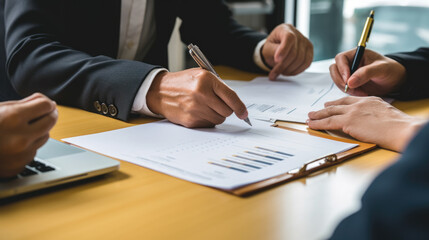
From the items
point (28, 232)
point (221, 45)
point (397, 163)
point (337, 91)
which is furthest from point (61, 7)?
point (397, 163)

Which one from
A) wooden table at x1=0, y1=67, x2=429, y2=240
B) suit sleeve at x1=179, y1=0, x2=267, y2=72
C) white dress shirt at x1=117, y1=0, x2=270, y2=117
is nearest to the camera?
wooden table at x1=0, y1=67, x2=429, y2=240

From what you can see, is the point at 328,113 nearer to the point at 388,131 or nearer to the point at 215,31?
the point at 388,131

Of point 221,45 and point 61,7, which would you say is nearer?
point 61,7

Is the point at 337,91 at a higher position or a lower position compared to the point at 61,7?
lower

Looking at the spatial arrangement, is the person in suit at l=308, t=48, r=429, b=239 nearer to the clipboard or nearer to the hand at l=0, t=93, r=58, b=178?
the clipboard

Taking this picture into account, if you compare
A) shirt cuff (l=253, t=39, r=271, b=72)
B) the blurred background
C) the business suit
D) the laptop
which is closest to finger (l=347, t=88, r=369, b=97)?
shirt cuff (l=253, t=39, r=271, b=72)

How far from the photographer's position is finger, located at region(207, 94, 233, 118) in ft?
3.05

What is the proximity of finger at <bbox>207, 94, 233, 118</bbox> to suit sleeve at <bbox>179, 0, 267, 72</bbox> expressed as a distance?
74 centimetres

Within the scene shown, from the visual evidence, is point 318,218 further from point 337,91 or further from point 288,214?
point 337,91

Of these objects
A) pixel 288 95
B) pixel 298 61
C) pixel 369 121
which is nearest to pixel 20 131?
pixel 369 121

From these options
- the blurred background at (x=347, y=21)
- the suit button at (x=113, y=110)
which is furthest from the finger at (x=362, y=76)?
the blurred background at (x=347, y=21)

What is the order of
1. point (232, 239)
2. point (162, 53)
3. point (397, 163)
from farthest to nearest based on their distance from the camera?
point (162, 53), point (232, 239), point (397, 163)

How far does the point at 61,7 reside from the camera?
129cm

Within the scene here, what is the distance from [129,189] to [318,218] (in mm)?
258
